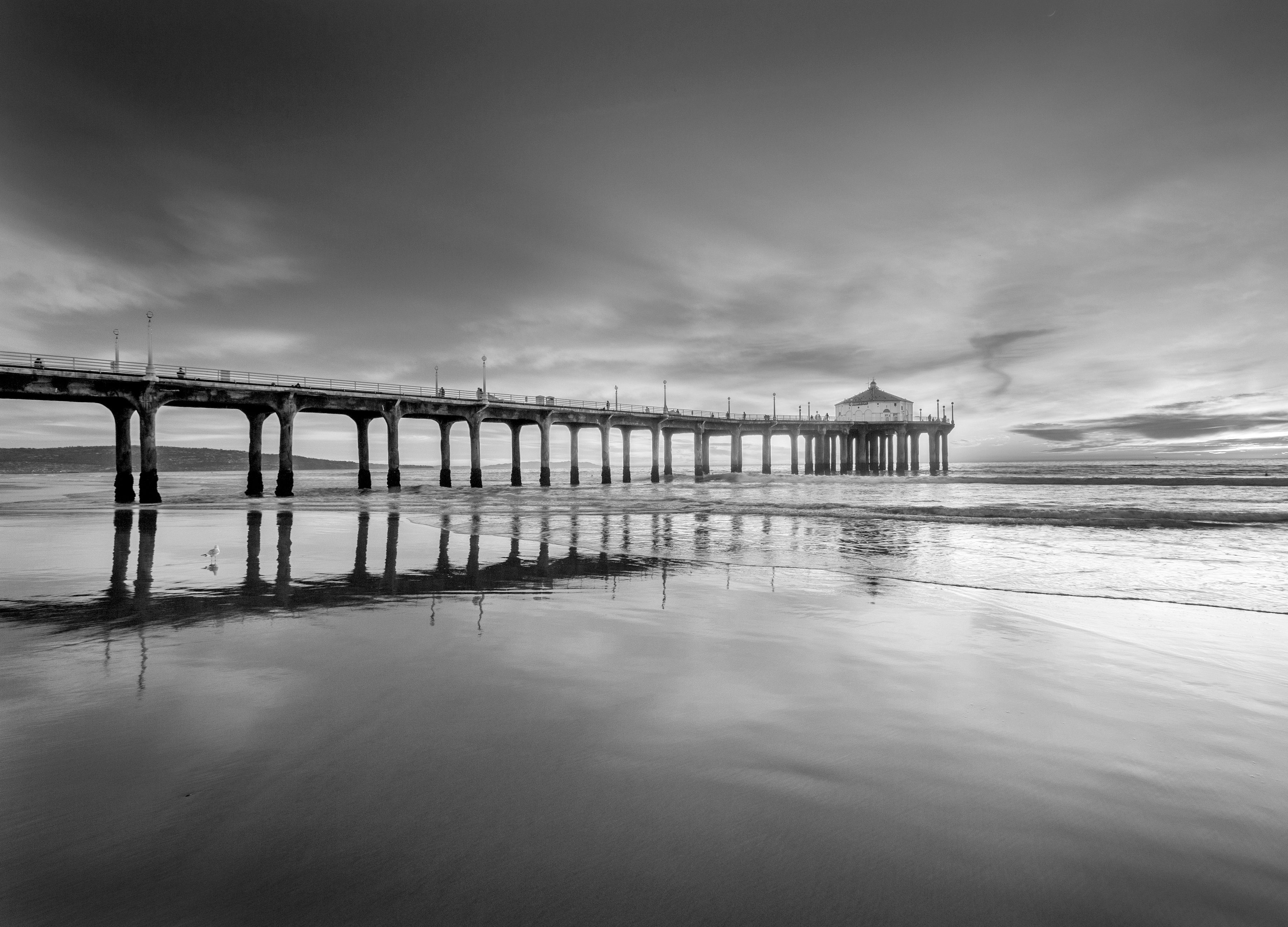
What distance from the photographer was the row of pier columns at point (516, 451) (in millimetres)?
31984

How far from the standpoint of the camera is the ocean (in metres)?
2.34

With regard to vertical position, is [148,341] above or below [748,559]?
above

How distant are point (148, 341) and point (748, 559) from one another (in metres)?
35.2

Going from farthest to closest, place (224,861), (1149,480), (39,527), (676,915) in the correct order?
(1149,480) → (39,527) → (224,861) → (676,915)

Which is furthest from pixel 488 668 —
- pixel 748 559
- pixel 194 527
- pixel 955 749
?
pixel 194 527

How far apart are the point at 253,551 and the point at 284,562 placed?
80.6 inches

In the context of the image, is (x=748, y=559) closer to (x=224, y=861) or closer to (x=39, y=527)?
(x=224, y=861)

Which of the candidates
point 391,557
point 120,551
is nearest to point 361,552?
point 391,557

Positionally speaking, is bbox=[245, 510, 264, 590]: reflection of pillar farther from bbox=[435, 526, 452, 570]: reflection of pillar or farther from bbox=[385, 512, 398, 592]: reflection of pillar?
bbox=[435, 526, 452, 570]: reflection of pillar

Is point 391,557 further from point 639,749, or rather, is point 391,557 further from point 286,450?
point 286,450

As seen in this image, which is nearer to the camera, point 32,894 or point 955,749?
point 32,894

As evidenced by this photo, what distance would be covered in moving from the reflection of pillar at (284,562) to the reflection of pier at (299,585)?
0.03m

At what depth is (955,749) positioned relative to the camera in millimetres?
3652

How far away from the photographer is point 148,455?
103 ft
